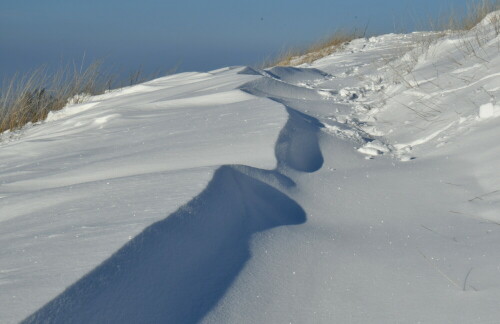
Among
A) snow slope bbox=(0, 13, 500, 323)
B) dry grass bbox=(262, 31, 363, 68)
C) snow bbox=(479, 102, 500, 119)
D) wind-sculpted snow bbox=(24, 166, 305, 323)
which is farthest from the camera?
dry grass bbox=(262, 31, 363, 68)

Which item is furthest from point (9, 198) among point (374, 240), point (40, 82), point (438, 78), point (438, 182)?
point (40, 82)

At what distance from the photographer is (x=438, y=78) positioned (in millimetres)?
3781

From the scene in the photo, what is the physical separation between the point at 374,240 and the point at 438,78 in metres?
2.28

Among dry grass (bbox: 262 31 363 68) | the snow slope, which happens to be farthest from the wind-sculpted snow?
dry grass (bbox: 262 31 363 68)

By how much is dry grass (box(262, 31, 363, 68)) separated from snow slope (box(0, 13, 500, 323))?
16.8ft

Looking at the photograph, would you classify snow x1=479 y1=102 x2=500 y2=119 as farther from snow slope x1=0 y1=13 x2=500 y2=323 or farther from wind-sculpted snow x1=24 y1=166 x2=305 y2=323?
wind-sculpted snow x1=24 y1=166 x2=305 y2=323

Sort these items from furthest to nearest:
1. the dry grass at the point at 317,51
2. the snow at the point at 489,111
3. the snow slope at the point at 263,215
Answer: the dry grass at the point at 317,51, the snow at the point at 489,111, the snow slope at the point at 263,215

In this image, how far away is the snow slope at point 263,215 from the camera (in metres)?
1.35

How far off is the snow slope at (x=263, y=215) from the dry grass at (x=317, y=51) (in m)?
5.12

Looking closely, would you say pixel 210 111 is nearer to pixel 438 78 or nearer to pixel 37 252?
pixel 438 78

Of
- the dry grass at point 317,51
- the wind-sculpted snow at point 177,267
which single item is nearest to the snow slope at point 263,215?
the wind-sculpted snow at point 177,267

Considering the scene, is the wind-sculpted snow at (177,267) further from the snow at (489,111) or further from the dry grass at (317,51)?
the dry grass at (317,51)

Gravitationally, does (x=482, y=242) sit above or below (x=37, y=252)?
below

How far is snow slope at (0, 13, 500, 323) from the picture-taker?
1.35m
